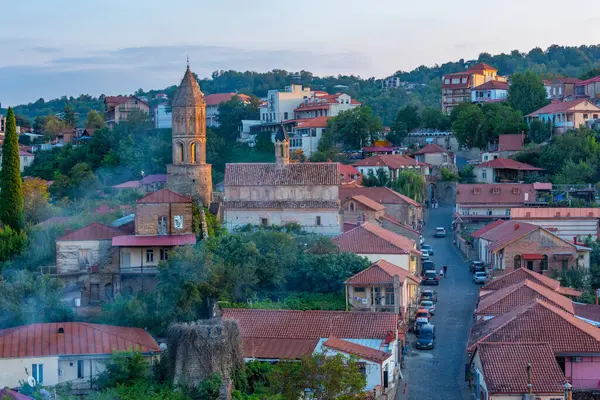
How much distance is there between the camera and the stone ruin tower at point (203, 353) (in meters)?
27.5

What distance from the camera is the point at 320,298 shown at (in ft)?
119

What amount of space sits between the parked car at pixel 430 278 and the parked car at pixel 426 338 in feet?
25.7

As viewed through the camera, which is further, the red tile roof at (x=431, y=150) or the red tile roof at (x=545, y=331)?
the red tile roof at (x=431, y=150)

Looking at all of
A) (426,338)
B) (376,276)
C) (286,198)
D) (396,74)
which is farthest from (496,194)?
(396,74)


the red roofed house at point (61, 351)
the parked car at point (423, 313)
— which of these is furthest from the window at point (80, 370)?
the parked car at point (423, 313)

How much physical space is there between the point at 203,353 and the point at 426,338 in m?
8.65

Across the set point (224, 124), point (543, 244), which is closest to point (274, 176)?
point (543, 244)

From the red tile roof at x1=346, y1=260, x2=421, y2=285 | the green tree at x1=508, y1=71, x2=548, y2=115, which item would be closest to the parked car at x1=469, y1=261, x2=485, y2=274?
the red tile roof at x1=346, y1=260, x2=421, y2=285

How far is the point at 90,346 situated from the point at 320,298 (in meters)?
9.26

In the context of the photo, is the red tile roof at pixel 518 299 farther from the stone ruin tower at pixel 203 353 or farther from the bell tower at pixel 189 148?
the bell tower at pixel 189 148

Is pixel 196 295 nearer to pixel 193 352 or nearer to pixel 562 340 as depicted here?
pixel 193 352

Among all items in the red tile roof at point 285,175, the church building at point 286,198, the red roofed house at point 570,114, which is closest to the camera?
the church building at point 286,198

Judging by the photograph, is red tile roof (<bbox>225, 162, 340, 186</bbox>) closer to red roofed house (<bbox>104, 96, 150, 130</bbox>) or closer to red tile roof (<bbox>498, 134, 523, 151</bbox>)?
red tile roof (<bbox>498, 134, 523, 151</bbox>)

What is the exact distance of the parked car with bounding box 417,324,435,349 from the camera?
3303 cm
